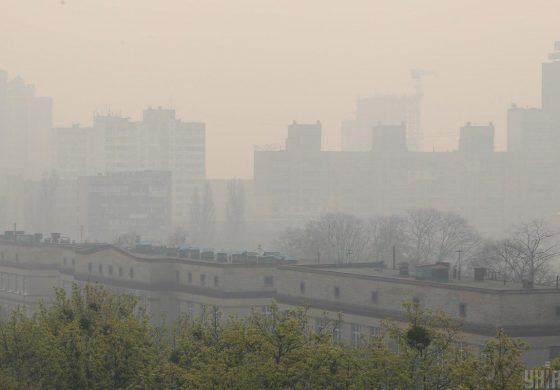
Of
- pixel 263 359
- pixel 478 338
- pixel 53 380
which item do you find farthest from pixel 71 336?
pixel 478 338

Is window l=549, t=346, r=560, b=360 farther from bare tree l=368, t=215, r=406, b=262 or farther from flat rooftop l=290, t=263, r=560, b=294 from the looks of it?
bare tree l=368, t=215, r=406, b=262

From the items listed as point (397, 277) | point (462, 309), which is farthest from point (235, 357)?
point (397, 277)

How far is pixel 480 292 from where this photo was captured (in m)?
58.2

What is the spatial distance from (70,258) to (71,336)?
5829cm

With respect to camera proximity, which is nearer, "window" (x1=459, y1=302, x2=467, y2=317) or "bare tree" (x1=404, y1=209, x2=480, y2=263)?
"window" (x1=459, y1=302, x2=467, y2=317)

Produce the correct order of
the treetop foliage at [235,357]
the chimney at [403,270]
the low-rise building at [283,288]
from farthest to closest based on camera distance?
1. the chimney at [403,270]
2. the low-rise building at [283,288]
3. the treetop foliage at [235,357]

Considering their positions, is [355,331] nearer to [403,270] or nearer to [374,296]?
[374,296]

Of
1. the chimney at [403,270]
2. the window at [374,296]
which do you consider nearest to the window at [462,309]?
the window at [374,296]

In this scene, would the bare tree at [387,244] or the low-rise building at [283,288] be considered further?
the bare tree at [387,244]

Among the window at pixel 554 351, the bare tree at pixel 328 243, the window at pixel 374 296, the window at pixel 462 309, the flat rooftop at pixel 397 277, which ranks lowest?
the window at pixel 554 351

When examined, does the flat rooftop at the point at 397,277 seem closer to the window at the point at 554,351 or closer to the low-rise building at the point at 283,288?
the low-rise building at the point at 283,288

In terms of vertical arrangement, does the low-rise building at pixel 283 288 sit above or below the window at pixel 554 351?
above

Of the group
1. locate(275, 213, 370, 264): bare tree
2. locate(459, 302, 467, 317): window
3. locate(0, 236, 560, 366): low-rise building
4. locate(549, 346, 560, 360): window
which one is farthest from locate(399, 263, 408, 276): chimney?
locate(275, 213, 370, 264): bare tree

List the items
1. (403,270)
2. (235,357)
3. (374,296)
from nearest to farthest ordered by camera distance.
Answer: (235,357)
(374,296)
(403,270)
